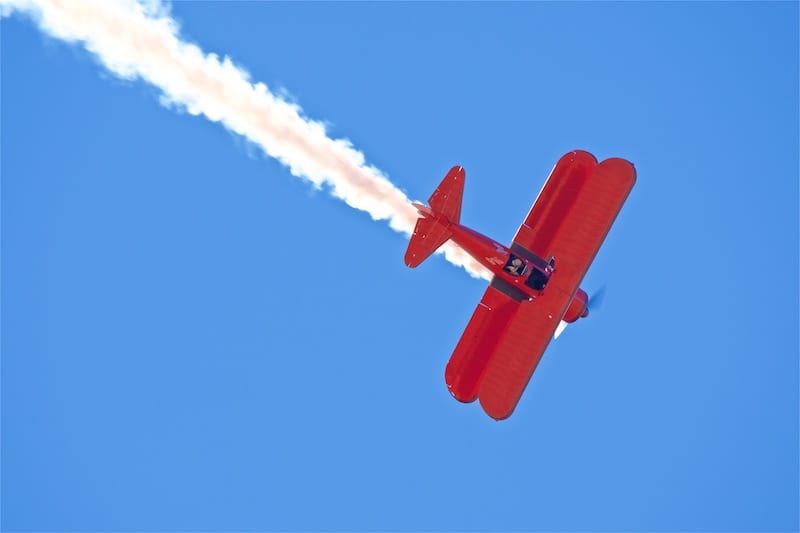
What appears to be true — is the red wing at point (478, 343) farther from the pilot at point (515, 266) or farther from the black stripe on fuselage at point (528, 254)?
the black stripe on fuselage at point (528, 254)

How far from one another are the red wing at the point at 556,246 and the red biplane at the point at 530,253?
3cm

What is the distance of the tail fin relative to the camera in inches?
1044

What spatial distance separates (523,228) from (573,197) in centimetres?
165

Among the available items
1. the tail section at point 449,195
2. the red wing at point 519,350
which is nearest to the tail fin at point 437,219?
the tail section at point 449,195

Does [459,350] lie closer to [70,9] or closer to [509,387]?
[509,387]

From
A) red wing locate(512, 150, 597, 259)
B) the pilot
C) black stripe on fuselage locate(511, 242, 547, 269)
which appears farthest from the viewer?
red wing locate(512, 150, 597, 259)

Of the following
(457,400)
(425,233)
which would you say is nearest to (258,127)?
(425,233)

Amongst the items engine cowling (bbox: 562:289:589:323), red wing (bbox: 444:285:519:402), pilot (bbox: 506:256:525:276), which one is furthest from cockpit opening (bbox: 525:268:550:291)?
engine cowling (bbox: 562:289:589:323)

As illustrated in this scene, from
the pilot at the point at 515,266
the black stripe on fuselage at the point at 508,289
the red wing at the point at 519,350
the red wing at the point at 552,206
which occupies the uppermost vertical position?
the red wing at the point at 552,206

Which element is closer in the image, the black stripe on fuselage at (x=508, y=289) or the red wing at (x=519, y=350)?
the red wing at (x=519, y=350)

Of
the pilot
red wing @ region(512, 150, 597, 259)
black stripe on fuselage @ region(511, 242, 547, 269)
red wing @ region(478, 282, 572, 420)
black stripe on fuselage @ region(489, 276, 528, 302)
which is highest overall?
red wing @ region(512, 150, 597, 259)

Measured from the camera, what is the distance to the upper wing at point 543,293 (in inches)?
1054

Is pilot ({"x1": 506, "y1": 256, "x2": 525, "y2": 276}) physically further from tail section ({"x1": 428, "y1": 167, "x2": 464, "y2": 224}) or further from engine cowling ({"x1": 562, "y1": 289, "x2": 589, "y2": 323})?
engine cowling ({"x1": 562, "y1": 289, "x2": 589, "y2": 323})

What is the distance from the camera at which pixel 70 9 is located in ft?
77.6
